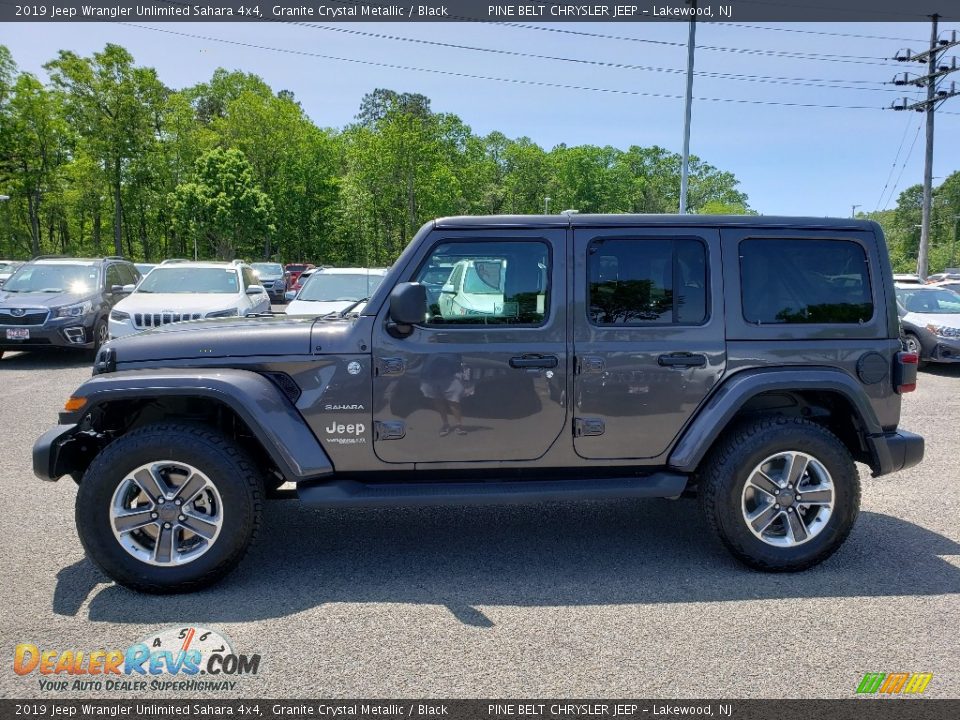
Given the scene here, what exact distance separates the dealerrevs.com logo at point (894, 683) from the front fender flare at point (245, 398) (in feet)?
8.95

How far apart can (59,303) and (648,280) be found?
11.0 m

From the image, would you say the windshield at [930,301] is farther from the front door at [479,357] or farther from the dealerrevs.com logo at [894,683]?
the dealerrevs.com logo at [894,683]

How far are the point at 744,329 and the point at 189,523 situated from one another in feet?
10.6

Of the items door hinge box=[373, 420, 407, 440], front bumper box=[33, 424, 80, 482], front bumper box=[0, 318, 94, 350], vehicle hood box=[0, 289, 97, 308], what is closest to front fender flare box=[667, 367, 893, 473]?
door hinge box=[373, 420, 407, 440]

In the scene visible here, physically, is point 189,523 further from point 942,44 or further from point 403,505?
point 942,44

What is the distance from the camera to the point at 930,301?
14.1 meters

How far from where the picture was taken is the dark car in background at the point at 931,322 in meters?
12.8

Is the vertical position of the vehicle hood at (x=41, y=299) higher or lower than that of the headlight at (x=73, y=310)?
higher

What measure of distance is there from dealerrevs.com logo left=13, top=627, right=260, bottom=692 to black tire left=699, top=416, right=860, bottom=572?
255 centimetres

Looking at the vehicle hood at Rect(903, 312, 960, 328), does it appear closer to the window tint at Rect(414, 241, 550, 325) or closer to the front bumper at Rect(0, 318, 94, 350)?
the window tint at Rect(414, 241, 550, 325)

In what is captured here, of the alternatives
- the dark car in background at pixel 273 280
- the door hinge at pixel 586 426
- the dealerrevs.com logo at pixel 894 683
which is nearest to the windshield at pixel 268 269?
the dark car in background at pixel 273 280

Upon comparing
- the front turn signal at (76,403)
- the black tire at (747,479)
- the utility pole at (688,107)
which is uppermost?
the utility pole at (688,107)

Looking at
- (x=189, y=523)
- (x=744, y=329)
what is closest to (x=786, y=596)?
(x=744, y=329)

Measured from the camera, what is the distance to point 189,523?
3.85 metres
